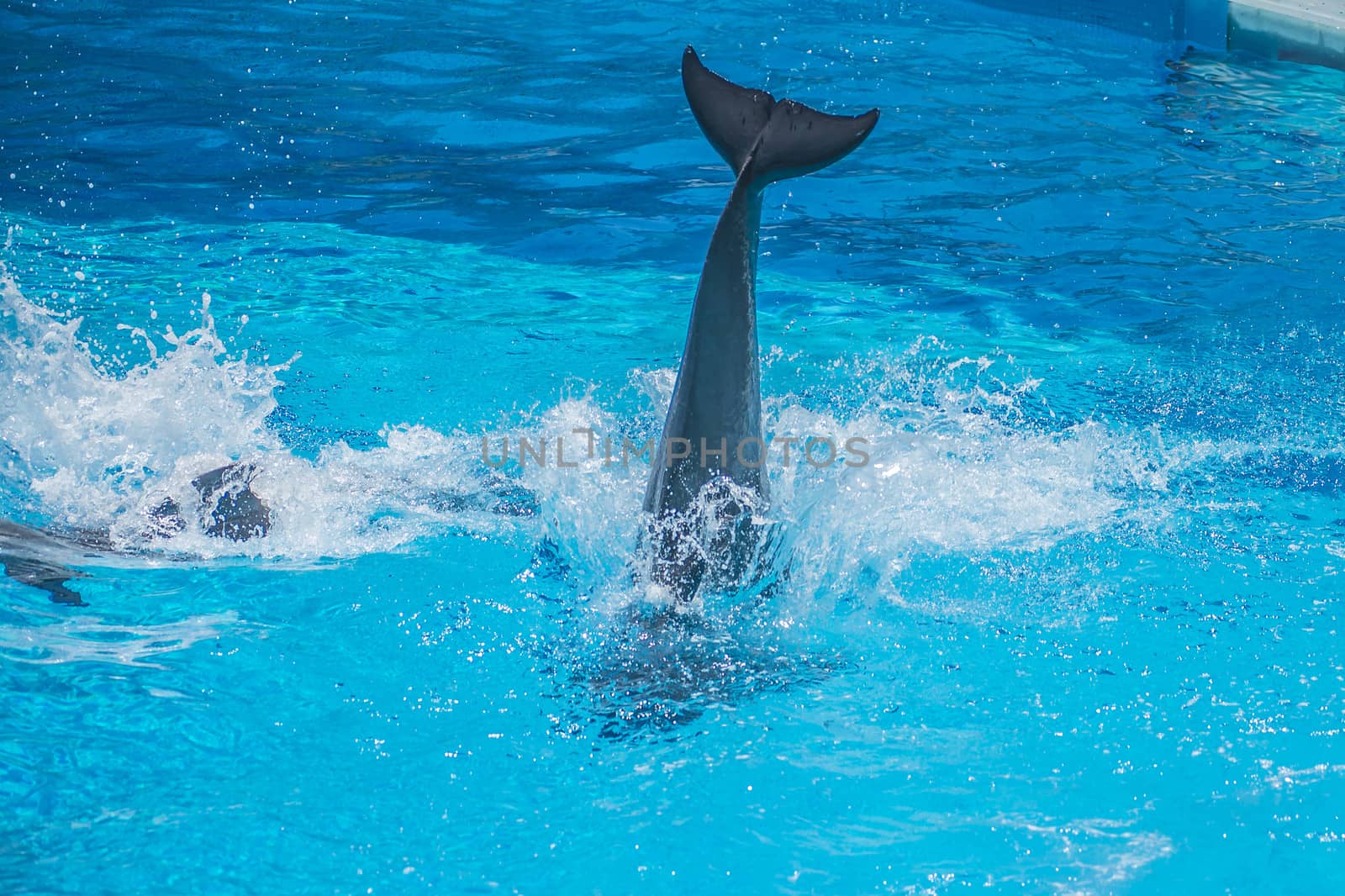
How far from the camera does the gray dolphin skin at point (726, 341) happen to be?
146 inches

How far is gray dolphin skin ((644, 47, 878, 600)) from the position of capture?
3.71 meters

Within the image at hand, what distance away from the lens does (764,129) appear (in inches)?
148

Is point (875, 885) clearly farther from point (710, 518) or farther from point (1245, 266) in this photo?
point (1245, 266)

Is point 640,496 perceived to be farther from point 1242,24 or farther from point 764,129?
point 1242,24

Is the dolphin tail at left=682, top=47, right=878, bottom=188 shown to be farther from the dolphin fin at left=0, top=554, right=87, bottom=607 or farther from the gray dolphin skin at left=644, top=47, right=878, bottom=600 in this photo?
the dolphin fin at left=0, top=554, right=87, bottom=607

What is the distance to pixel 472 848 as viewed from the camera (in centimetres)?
327

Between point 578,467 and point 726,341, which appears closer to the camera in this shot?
point 726,341

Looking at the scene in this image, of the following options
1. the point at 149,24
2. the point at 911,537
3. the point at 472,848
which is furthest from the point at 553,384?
the point at 149,24

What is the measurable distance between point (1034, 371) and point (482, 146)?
5212 mm

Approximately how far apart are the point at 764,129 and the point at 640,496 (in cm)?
146

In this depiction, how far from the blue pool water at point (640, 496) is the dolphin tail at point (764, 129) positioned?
130cm

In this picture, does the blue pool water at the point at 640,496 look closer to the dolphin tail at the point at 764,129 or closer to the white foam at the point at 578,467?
the white foam at the point at 578,467

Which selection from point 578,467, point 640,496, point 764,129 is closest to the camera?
point 764,129

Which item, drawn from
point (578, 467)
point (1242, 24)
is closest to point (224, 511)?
point (578, 467)
